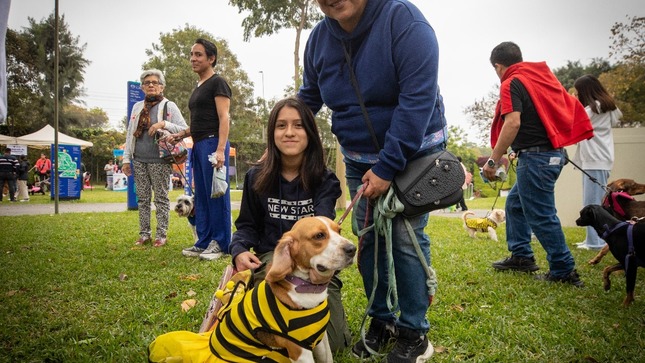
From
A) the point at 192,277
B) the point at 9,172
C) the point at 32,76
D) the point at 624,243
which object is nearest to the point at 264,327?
the point at 192,277

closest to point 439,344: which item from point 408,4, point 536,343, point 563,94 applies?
point 536,343

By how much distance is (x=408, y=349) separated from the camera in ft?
7.27

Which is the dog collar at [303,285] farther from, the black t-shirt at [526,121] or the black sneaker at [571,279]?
the black sneaker at [571,279]

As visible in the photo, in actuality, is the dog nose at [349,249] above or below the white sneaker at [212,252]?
above

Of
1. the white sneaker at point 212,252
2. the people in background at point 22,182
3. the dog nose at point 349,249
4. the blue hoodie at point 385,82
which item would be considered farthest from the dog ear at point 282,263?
the people in background at point 22,182

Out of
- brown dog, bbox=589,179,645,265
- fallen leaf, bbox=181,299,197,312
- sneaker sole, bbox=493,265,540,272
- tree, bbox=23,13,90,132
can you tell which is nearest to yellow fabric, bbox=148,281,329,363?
fallen leaf, bbox=181,299,197,312

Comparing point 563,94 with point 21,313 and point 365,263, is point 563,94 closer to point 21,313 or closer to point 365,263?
point 365,263

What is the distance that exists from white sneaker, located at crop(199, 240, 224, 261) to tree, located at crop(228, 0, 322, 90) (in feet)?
44.3

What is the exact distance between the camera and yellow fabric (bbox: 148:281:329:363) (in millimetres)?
1833

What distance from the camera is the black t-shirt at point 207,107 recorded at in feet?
16.3

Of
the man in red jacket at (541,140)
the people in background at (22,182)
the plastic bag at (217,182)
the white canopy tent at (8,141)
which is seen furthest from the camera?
the white canopy tent at (8,141)

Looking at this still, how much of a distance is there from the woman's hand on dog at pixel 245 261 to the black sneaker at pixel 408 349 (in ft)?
3.02

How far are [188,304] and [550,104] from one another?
3.88m

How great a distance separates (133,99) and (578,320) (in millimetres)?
11025
